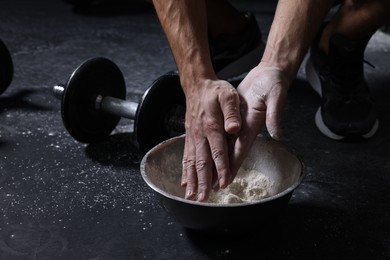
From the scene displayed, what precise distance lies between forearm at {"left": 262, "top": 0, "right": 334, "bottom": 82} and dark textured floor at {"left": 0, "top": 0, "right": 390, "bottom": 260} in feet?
0.96

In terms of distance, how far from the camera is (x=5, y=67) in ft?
5.30

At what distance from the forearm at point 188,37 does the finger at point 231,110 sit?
9 centimetres

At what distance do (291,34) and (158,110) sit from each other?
35 centimetres

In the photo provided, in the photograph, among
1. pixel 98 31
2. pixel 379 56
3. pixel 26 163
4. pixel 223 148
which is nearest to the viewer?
pixel 223 148

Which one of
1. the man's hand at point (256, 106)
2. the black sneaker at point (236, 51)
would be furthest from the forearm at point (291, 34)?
the black sneaker at point (236, 51)

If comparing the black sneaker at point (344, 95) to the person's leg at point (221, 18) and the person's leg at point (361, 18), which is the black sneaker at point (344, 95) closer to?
the person's leg at point (361, 18)

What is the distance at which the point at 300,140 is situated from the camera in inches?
56.7

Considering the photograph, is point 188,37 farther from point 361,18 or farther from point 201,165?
point 361,18

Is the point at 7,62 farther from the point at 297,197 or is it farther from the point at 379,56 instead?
the point at 379,56

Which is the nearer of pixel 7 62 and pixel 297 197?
pixel 297 197

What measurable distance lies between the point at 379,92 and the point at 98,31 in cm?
111

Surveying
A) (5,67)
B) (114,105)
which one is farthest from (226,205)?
(5,67)

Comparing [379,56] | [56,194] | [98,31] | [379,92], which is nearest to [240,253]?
[56,194]

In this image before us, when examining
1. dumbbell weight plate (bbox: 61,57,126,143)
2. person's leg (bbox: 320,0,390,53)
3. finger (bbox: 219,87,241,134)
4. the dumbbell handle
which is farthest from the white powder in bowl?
person's leg (bbox: 320,0,390,53)
